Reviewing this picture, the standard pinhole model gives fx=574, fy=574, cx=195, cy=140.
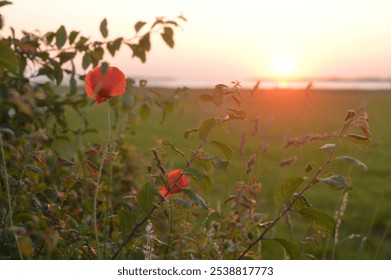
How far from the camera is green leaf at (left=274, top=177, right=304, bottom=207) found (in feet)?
4.64

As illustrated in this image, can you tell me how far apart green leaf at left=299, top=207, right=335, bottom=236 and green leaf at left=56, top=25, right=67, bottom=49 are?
137cm

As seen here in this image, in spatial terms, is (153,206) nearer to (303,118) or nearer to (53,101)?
(303,118)

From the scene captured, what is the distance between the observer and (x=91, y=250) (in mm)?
1591

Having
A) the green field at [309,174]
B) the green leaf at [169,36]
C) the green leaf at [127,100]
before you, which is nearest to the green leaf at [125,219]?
the green field at [309,174]

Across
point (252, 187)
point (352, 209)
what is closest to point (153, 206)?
point (252, 187)

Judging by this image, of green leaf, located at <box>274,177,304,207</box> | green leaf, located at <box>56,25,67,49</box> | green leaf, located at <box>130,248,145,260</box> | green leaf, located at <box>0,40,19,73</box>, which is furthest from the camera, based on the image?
green leaf, located at <box>56,25,67,49</box>

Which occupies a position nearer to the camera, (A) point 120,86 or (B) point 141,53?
(A) point 120,86

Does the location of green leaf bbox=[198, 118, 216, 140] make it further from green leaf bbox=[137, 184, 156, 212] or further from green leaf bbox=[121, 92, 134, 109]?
green leaf bbox=[121, 92, 134, 109]

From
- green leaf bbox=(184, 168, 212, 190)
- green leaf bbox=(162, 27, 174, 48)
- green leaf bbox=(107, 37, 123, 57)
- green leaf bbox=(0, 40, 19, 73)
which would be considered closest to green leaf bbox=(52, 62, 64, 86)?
green leaf bbox=(107, 37, 123, 57)

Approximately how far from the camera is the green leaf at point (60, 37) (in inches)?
92.0

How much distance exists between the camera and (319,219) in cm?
137

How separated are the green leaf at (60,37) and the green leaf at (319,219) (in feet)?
4.50
